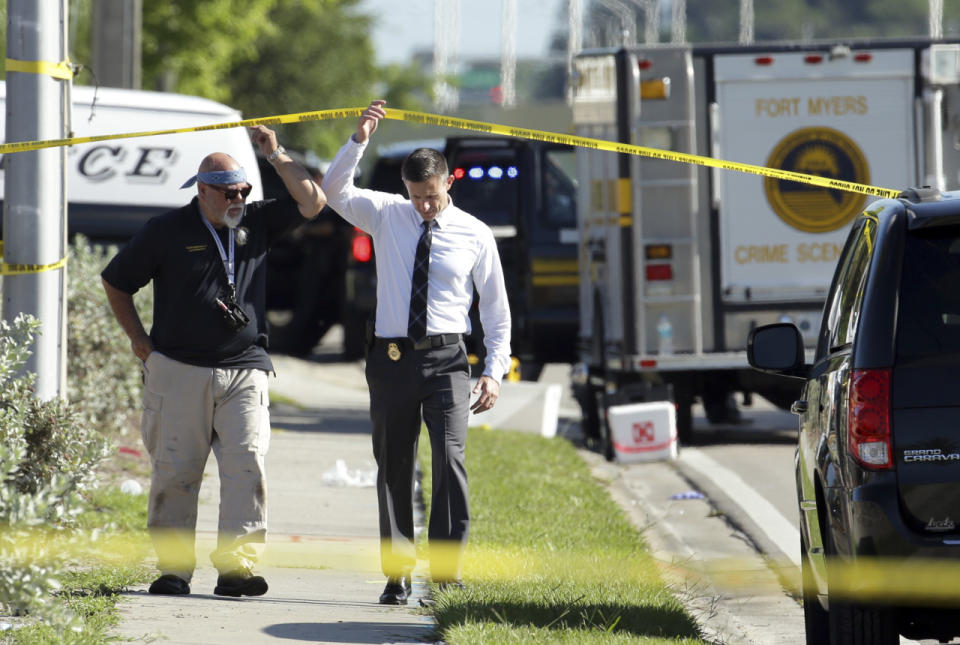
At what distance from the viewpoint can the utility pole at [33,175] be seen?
7328 mm

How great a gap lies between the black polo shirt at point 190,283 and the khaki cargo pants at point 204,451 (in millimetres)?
79

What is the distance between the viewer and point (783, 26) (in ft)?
506

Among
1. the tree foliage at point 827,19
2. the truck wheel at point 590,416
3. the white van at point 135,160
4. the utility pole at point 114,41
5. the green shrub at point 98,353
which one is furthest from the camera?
the tree foliage at point 827,19

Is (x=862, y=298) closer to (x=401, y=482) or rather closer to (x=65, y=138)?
(x=401, y=482)

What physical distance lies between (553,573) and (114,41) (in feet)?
37.6

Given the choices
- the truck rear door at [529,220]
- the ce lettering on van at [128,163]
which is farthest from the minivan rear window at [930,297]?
the truck rear door at [529,220]

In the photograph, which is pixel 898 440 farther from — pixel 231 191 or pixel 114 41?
pixel 114 41

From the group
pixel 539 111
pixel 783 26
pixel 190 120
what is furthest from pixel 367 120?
pixel 783 26

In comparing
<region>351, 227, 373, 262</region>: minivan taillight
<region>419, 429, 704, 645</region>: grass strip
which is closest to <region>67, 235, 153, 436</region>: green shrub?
<region>419, 429, 704, 645</region>: grass strip

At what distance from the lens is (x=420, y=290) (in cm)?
686

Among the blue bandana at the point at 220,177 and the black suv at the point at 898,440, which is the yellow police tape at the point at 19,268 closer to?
the blue bandana at the point at 220,177

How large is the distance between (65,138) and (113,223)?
23.7 ft

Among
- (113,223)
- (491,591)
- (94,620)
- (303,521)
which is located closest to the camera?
(94,620)

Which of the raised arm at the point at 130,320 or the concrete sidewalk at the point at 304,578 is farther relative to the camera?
the raised arm at the point at 130,320
